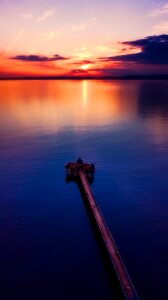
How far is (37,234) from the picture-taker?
35.6 m

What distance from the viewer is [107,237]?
30750mm

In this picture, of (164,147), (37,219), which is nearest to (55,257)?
(37,219)

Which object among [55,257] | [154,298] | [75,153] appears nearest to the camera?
[154,298]

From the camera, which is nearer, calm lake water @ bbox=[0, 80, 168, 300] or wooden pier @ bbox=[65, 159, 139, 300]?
wooden pier @ bbox=[65, 159, 139, 300]

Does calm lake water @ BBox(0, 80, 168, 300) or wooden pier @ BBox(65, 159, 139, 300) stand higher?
wooden pier @ BBox(65, 159, 139, 300)

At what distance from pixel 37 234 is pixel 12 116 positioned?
9186cm

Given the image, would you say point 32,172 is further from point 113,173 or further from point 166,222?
point 166,222

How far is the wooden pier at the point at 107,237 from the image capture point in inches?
946

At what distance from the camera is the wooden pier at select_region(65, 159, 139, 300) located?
24022 millimetres

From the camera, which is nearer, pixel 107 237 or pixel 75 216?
pixel 107 237

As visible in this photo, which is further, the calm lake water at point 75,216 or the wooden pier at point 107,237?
the calm lake water at point 75,216

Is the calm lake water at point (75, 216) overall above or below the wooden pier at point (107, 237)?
below

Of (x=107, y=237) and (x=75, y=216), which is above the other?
(x=107, y=237)

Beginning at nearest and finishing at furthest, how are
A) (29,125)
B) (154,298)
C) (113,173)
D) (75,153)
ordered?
(154,298) → (113,173) → (75,153) → (29,125)
